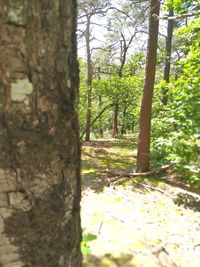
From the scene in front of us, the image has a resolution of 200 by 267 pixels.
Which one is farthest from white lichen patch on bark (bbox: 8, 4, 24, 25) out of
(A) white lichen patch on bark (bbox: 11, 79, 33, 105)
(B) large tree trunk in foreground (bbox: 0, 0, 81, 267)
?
(A) white lichen patch on bark (bbox: 11, 79, 33, 105)

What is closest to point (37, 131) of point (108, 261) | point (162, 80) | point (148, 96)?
point (108, 261)

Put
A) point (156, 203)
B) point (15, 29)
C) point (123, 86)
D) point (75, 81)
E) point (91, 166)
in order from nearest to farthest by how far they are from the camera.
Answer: point (15, 29)
point (75, 81)
point (156, 203)
point (91, 166)
point (123, 86)

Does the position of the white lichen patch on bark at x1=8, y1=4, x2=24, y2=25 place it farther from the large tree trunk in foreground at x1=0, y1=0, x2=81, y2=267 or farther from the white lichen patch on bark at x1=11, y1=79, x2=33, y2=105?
the white lichen patch on bark at x1=11, y1=79, x2=33, y2=105

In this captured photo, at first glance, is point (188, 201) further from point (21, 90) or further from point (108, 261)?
point (21, 90)

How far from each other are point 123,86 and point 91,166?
6.32 meters

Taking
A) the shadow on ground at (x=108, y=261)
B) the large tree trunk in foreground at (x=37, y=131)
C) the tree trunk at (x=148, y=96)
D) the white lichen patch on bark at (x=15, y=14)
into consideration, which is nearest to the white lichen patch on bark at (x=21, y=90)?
the large tree trunk in foreground at (x=37, y=131)

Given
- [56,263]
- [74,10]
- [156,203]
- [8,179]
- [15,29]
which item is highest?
[74,10]

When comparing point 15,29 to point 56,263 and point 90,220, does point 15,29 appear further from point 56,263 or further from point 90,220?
point 90,220

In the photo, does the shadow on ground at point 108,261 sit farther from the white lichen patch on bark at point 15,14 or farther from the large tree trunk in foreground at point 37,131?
the white lichen patch on bark at point 15,14

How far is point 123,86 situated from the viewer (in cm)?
1380

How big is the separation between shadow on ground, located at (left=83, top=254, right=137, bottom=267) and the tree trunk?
431 centimetres

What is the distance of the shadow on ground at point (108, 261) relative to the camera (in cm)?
274

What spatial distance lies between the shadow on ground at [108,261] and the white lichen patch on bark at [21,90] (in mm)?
2163

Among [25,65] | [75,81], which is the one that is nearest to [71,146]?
[75,81]
